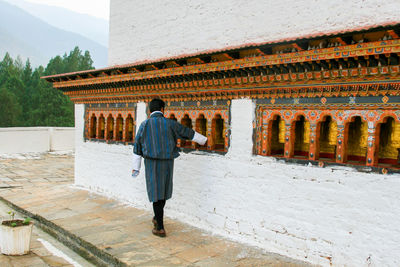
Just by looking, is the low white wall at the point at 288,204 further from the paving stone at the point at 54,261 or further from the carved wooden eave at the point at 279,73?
the paving stone at the point at 54,261

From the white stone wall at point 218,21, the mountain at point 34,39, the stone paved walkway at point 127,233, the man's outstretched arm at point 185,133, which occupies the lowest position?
the stone paved walkway at point 127,233

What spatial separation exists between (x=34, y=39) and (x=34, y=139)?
167 metres

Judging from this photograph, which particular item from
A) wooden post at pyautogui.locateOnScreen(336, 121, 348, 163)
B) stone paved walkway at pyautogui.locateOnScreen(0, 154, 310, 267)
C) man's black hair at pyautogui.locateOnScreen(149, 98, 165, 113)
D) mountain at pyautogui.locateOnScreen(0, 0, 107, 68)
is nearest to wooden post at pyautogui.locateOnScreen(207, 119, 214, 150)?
man's black hair at pyautogui.locateOnScreen(149, 98, 165, 113)

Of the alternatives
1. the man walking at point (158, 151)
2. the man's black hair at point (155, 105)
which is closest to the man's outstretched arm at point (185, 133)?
the man walking at point (158, 151)

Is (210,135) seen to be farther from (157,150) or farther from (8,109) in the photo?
(8,109)

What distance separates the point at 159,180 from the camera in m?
4.32

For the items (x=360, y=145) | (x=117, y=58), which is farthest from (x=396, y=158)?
(x=117, y=58)

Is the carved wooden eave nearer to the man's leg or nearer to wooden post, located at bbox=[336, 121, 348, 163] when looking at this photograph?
wooden post, located at bbox=[336, 121, 348, 163]

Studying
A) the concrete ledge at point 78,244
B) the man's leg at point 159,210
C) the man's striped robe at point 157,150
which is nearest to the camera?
the concrete ledge at point 78,244

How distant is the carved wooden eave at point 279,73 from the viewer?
306 cm

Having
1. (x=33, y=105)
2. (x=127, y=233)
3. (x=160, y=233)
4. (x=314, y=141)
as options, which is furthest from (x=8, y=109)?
(x=314, y=141)

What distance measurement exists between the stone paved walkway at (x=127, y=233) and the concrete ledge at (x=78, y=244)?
5 cm

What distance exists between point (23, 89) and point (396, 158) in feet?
136

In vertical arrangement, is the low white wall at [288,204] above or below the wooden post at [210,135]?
below
